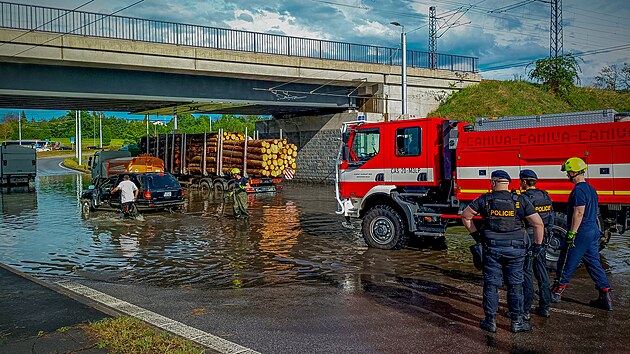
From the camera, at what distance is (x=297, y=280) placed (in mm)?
9844

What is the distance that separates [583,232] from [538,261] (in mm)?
787

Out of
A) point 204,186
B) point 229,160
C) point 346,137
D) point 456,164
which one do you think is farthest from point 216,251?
point 204,186

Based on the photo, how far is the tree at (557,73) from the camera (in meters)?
40.7

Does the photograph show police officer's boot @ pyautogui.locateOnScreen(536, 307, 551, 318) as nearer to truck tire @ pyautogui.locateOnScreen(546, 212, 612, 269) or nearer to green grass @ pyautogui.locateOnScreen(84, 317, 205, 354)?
truck tire @ pyautogui.locateOnScreen(546, 212, 612, 269)

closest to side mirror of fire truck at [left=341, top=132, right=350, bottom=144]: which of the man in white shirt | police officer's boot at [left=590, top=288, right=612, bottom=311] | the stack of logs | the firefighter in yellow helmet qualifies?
the firefighter in yellow helmet

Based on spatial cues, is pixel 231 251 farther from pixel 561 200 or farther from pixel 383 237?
pixel 561 200

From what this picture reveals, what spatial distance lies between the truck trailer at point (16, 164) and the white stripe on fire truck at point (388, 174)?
3043 cm

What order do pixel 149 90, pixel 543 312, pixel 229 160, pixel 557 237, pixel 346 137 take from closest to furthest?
pixel 543 312 < pixel 557 237 < pixel 346 137 < pixel 149 90 < pixel 229 160

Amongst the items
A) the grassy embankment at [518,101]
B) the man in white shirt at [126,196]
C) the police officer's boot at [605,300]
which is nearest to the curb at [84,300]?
the police officer's boot at [605,300]

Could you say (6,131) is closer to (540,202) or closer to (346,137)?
(346,137)

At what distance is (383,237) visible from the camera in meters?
12.9

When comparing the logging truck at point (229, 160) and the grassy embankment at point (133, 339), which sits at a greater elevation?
the logging truck at point (229, 160)

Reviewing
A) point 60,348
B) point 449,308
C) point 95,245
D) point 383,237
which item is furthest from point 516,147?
point 95,245

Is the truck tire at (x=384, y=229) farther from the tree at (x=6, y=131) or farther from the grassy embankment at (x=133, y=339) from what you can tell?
the tree at (x=6, y=131)
